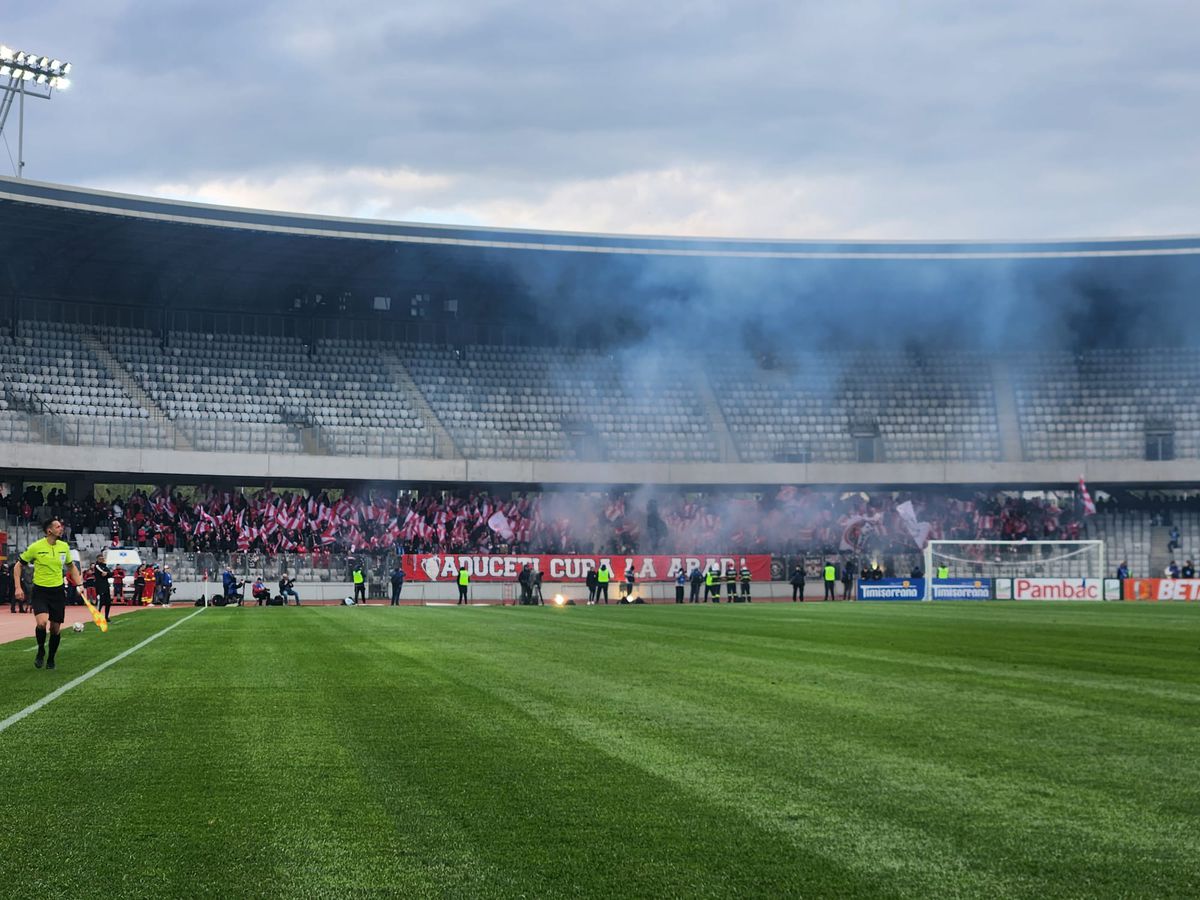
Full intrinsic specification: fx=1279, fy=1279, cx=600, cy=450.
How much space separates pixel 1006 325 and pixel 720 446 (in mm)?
14659

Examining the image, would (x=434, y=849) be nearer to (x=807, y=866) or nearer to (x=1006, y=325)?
(x=807, y=866)

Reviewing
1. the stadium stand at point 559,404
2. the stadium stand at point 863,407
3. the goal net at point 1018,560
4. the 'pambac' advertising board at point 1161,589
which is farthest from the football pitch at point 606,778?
the stadium stand at point 863,407

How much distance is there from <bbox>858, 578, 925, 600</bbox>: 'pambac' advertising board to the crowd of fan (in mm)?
5229

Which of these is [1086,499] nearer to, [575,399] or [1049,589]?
[1049,589]

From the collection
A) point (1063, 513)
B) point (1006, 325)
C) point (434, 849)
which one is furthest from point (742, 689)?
point (1006, 325)

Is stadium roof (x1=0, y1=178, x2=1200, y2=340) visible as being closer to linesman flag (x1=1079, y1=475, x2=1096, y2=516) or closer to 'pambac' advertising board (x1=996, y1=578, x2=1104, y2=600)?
linesman flag (x1=1079, y1=475, x2=1096, y2=516)

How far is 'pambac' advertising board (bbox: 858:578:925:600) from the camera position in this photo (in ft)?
152

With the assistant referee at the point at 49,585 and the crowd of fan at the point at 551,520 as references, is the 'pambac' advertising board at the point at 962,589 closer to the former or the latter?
the crowd of fan at the point at 551,520

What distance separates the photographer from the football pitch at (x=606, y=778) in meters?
5.46

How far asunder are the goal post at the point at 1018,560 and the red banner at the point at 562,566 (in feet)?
22.6

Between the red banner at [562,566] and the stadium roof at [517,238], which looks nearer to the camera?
the stadium roof at [517,238]

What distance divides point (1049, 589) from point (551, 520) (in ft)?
63.0

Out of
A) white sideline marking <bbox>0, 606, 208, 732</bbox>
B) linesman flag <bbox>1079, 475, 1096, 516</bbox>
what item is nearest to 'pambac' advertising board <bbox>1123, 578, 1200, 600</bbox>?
linesman flag <bbox>1079, 475, 1096, 516</bbox>

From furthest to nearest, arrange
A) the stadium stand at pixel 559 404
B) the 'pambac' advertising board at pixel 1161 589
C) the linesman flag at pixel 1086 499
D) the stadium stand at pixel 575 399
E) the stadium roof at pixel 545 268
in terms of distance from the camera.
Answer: the stadium stand at pixel 559 404 < the stadium stand at pixel 575 399 < the linesman flag at pixel 1086 499 < the stadium roof at pixel 545 268 < the 'pambac' advertising board at pixel 1161 589
